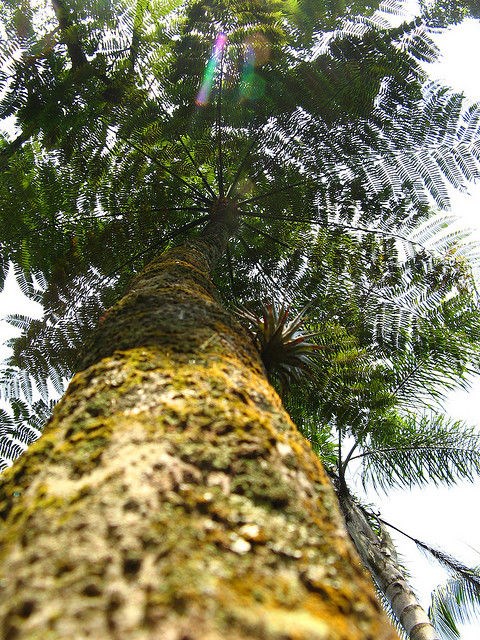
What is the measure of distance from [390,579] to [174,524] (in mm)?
4061

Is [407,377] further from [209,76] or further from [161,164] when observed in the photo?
[209,76]

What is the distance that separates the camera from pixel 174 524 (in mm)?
632

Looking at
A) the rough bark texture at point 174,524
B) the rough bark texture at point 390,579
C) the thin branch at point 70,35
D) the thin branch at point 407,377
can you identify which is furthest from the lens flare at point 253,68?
the rough bark texture at point 390,579

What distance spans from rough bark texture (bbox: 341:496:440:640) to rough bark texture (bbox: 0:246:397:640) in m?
3.49

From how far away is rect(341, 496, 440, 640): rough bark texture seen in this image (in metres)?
3.51

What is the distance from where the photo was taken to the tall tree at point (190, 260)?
57 cm

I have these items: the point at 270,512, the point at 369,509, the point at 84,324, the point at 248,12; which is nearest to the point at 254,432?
the point at 270,512

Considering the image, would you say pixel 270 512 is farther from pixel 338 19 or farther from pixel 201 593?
pixel 338 19

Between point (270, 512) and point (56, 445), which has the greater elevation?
point (56, 445)

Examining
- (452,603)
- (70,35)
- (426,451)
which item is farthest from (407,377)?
(70,35)

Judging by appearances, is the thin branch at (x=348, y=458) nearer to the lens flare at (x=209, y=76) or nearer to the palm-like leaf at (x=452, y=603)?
the palm-like leaf at (x=452, y=603)

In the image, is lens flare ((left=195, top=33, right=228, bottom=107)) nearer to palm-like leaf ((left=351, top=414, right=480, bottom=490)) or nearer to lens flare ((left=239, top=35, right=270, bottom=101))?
lens flare ((left=239, top=35, right=270, bottom=101))

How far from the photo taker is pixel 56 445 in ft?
2.94

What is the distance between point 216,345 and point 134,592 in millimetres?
844
